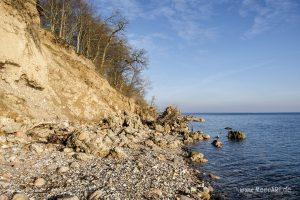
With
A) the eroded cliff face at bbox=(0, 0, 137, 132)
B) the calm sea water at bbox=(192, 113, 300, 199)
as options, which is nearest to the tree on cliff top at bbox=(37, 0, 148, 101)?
the eroded cliff face at bbox=(0, 0, 137, 132)

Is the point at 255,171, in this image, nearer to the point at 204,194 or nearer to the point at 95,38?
the point at 204,194

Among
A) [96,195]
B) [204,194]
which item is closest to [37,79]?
[96,195]

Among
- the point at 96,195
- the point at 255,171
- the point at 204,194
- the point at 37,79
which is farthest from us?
the point at 37,79

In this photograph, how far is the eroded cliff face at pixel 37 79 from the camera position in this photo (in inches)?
934

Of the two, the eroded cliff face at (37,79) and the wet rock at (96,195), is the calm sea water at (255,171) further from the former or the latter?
the eroded cliff face at (37,79)

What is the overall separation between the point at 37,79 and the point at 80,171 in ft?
39.9

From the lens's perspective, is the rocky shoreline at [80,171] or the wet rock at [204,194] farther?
the wet rock at [204,194]

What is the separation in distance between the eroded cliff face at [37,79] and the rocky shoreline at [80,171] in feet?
5.89

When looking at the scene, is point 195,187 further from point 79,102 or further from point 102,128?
point 79,102

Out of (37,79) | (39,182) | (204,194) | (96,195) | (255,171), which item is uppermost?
(37,79)

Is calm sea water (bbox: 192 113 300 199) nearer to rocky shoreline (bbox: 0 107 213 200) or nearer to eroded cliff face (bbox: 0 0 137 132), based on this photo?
rocky shoreline (bbox: 0 107 213 200)

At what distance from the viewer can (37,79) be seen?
2694 cm

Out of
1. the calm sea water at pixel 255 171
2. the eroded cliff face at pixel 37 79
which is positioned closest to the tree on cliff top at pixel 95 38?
the eroded cliff face at pixel 37 79

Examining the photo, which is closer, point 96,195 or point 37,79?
point 96,195
